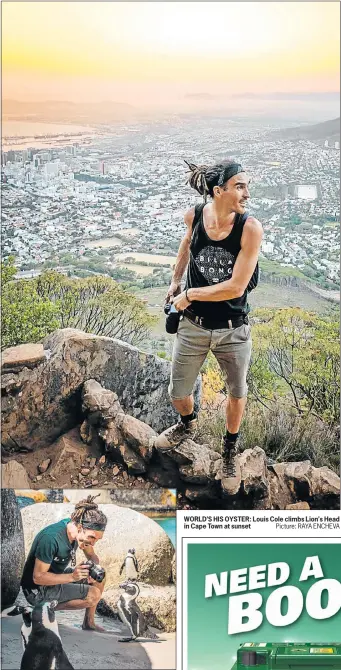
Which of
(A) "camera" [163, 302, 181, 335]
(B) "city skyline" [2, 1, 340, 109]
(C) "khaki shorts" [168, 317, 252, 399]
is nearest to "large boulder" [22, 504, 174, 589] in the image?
(C) "khaki shorts" [168, 317, 252, 399]

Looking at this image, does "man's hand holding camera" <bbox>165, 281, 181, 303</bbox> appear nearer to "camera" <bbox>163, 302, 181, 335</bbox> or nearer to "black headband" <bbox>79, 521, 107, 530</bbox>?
"camera" <bbox>163, 302, 181, 335</bbox>

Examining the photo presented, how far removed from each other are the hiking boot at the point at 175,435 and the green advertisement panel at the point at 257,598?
582 mm

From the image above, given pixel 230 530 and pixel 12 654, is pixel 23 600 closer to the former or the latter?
pixel 12 654

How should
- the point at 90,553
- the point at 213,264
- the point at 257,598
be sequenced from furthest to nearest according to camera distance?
the point at 90,553 < the point at 213,264 < the point at 257,598

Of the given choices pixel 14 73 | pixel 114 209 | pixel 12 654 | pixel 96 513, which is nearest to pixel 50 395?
pixel 96 513

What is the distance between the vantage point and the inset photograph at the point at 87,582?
3.83 metres

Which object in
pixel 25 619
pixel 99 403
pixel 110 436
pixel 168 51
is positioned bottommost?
pixel 25 619

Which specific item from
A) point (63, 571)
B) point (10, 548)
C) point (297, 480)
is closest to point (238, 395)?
point (297, 480)

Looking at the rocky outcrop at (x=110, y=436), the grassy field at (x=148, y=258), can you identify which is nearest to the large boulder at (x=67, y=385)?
the rocky outcrop at (x=110, y=436)

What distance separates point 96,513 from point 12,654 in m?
0.68

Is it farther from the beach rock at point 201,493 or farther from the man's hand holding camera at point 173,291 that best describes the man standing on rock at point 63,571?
the man's hand holding camera at point 173,291

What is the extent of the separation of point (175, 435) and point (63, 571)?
74 cm

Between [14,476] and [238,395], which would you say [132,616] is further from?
[238,395]

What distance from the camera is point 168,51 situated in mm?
3861
